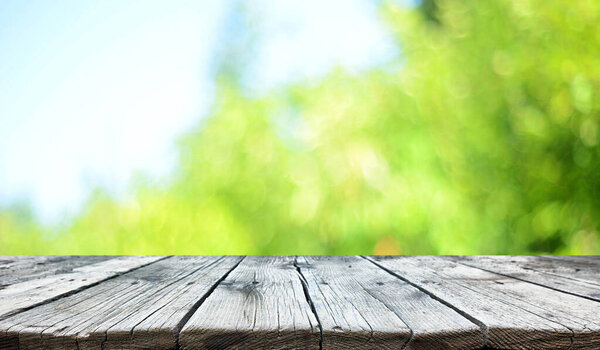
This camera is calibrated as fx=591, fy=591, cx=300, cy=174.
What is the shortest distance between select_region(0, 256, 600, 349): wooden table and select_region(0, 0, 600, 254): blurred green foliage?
5.85 ft

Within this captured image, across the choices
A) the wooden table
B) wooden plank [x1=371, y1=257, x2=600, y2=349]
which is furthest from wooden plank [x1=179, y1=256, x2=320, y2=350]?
wooden plank [x1=371, y1=257, x2=600, y2=349]

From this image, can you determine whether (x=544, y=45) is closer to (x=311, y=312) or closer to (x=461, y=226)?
(x=461, y=226)

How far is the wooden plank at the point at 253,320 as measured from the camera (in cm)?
55

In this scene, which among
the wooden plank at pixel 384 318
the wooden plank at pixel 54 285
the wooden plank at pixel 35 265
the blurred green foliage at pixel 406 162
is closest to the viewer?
the wooden plank at pixel 384 318

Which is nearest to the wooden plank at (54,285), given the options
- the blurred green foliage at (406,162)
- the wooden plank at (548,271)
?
the wooden plank at (548,271)

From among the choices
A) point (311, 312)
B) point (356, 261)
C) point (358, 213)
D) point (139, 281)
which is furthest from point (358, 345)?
point (358, 213)

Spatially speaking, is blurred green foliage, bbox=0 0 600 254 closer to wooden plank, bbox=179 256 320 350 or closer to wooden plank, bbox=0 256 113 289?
wooden plank, bbox=0 256 113 289

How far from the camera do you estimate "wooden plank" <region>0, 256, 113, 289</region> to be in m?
0.98

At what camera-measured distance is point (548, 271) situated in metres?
1.07

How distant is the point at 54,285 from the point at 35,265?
36 centimetres

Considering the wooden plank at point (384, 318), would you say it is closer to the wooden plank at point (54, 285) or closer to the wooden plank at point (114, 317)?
the wooden plank at point (114, 317)

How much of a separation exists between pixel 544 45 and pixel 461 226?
1082 mm

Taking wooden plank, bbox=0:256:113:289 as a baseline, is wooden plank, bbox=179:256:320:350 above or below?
below

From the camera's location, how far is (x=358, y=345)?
1.80 feet
